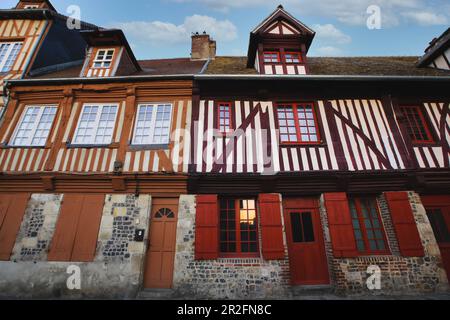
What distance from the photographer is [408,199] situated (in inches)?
228

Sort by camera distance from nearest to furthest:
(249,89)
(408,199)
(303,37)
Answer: (408,199)
(249,89)
(303,37)

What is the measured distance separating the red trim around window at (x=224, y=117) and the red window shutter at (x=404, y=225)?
4.65m

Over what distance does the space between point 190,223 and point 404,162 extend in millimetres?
6004

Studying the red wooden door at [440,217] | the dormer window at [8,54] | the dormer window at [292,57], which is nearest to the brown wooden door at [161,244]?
the dormer window at [292,57]

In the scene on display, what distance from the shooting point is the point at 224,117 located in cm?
660

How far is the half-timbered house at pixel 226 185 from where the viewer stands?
5.18m

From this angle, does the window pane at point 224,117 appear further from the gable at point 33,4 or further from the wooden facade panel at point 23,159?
the gable at point 33,4

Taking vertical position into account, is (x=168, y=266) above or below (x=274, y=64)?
below

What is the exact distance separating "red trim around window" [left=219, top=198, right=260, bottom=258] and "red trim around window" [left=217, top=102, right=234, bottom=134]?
202 centimetres

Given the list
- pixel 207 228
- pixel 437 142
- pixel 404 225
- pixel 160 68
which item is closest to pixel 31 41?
pixel 160 68
